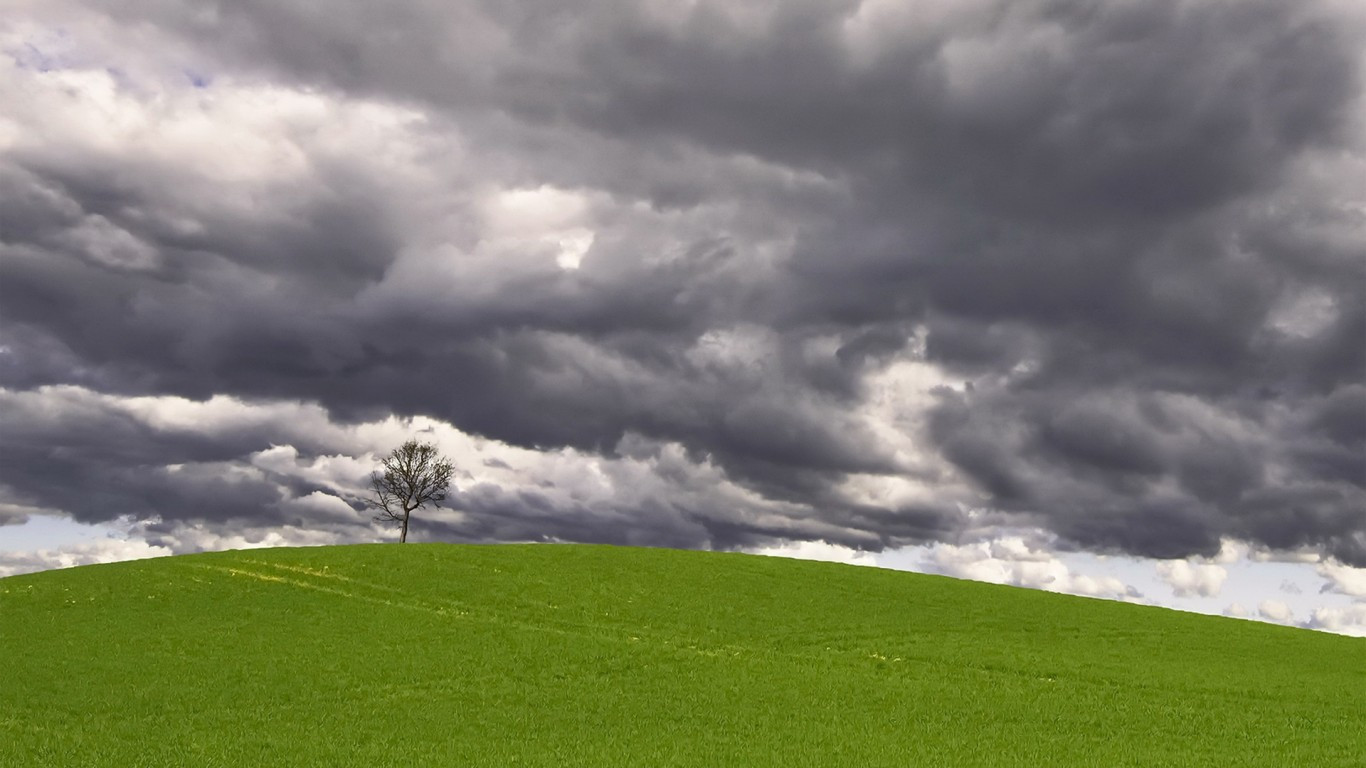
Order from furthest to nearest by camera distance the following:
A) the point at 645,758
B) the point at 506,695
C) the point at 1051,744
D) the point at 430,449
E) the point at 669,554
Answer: the point at 430,449, the point at 669,554, the point at 506,695, the point at 1051,744, the point at 645,758

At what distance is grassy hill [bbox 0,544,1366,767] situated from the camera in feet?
101

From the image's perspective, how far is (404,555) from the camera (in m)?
69.6

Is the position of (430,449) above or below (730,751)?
above

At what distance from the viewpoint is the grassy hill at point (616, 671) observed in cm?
3092

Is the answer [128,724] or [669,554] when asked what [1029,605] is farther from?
[128,724]

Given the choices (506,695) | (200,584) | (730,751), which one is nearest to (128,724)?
(506,695)

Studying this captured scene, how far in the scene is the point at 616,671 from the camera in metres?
42.7

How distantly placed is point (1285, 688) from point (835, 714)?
2364 cm

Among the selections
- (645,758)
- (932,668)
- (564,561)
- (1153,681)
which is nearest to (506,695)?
(645,758)

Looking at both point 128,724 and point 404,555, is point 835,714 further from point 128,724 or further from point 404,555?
point 404,555

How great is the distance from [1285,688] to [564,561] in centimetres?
4386

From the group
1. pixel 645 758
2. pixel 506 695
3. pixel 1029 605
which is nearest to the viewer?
pixel 645 758

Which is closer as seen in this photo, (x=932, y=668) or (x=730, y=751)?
(x=730, y=751)

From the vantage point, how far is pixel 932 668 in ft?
148
